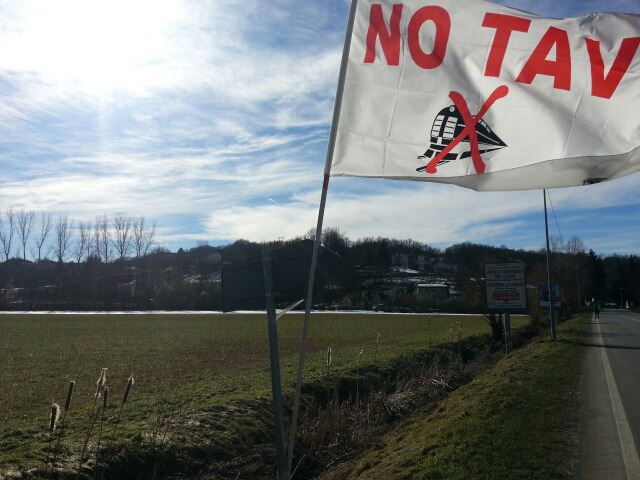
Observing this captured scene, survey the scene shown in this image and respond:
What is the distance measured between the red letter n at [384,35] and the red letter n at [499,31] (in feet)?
2.27

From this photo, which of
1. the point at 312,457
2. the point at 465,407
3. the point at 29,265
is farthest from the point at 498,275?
the point at 29,265

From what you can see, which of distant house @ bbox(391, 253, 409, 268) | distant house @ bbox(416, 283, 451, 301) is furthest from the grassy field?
distant house @ bbox(391, 253, 409, 268)

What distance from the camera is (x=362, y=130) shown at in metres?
4.61

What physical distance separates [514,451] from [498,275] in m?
21.7

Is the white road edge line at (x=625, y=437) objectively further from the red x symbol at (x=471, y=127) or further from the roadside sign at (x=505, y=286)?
the roadside sign at (x=505, y=286)

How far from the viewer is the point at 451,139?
4664 millimetres

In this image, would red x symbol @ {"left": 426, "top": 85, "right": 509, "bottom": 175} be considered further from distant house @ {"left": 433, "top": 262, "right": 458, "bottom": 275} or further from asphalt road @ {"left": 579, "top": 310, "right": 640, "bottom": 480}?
distant house @ {"left": 433, "top": 262, "right": 458, "bottom": 275}

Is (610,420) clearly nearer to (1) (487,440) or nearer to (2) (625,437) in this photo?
(2) (625,437)

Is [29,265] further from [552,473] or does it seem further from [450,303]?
[552,473]

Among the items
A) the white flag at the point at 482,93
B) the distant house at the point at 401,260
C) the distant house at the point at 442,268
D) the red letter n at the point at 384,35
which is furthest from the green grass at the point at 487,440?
the distant house at the point at 442,268

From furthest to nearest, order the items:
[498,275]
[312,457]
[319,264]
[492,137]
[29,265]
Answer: [29,265]
[498,275]
[312,457]
[492,137]
[319,264]

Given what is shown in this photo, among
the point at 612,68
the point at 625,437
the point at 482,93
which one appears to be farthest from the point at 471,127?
the point at 625,437

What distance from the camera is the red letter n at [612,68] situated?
4.61 meters

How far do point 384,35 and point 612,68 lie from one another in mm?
1769
